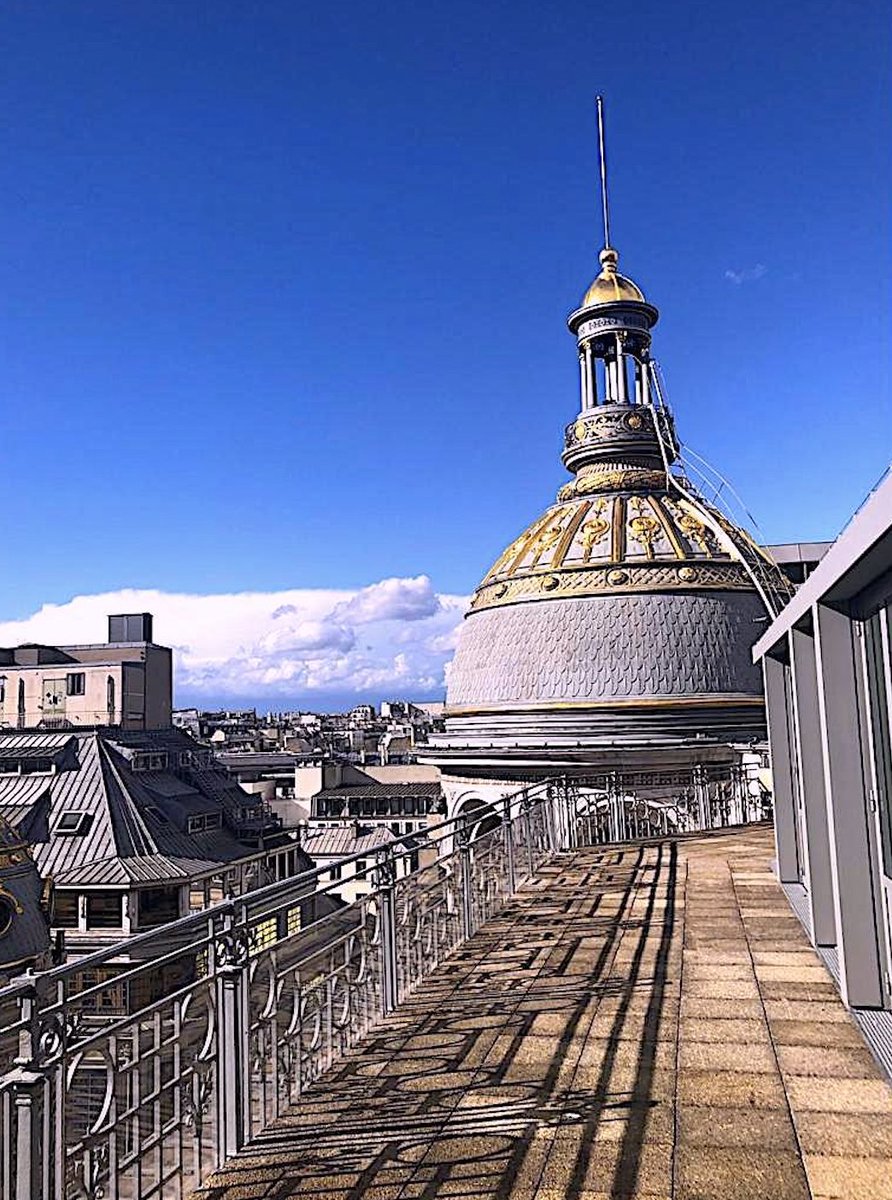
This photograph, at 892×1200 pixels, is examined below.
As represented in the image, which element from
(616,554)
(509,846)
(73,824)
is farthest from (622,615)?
(509,846)

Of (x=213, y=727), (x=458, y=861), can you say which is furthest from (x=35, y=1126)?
(x=213, y=727)

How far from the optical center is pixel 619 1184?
4586 millimetres

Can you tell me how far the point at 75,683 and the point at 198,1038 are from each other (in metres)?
72.5

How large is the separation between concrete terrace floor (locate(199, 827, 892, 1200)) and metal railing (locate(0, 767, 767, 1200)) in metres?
0.20

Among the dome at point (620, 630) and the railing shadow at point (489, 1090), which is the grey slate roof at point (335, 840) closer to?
the dome at point (620, 630)

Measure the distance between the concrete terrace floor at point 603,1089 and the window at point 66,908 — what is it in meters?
23.2

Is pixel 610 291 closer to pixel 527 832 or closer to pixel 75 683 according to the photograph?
pixel 527 832

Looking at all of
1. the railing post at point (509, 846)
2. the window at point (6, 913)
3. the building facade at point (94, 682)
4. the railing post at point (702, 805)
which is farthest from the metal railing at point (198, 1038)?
the building facade at point (94, 682)

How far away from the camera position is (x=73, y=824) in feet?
109

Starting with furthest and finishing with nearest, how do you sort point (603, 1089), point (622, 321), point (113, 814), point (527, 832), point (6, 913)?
point (622, 321), point (113, 814), point (6, 913), point (527, 832), point (603, 1089)

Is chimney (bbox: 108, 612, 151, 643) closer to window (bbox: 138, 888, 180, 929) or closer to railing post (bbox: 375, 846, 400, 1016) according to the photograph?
window (bbox: 138, 888, 180, 929)

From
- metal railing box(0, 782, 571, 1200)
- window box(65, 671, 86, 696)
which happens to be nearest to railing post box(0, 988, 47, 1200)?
metal railing box(0, 782, 571, 1200)

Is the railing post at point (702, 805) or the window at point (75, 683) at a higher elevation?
the window at point (75, 683)

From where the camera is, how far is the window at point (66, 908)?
1144 inches
